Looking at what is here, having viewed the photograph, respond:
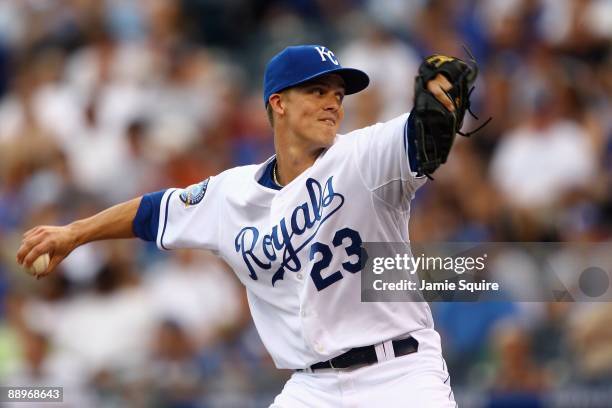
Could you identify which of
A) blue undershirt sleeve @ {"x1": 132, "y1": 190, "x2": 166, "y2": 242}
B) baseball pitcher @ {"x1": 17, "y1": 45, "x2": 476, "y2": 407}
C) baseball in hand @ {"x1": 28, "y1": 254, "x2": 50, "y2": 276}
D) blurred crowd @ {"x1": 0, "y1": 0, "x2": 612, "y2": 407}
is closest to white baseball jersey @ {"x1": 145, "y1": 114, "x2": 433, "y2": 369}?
baseball pitcher @ {"x1": 17, "y1": 45, "x2": 476, "y2": 407}

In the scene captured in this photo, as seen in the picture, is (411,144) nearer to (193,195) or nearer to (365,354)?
(365,354)

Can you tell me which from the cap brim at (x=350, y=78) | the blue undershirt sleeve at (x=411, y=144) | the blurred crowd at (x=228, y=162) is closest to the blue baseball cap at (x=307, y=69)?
the cap brim at (x=350, y=78)

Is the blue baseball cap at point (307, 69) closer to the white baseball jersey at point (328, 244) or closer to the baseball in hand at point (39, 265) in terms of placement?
the white baseball jersey at point (328, 244)

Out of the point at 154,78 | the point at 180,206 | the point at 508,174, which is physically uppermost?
the point at 154,78

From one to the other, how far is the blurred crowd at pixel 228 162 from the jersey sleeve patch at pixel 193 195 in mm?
2085

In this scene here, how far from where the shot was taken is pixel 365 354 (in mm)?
4414

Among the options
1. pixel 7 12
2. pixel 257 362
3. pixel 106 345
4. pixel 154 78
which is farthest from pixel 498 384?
pixel 7 12

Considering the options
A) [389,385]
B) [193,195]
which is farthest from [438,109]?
[193,195]

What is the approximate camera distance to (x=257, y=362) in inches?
294

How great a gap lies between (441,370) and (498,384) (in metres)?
2.20

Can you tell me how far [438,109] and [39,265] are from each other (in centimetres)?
183

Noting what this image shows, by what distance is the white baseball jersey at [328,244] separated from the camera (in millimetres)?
4328

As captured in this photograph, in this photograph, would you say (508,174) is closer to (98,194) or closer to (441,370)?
(98,194)

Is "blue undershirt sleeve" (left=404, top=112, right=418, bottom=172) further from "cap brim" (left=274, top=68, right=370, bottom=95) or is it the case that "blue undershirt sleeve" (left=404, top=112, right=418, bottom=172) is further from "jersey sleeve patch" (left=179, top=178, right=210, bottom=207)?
"jersey sleeve patch" (left=179, top=178, right=210, bottom=207)
